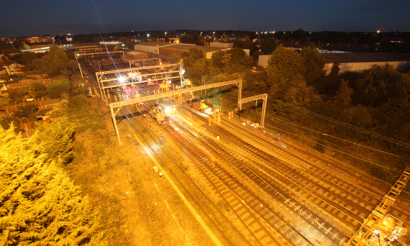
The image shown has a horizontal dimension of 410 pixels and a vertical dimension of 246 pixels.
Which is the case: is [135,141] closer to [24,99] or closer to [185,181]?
[185,181]

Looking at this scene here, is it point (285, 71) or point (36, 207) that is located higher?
point (285, 71)

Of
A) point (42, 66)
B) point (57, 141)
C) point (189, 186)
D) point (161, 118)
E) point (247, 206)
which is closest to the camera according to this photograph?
point (247, 206)

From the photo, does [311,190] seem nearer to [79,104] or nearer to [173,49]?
[79,104]

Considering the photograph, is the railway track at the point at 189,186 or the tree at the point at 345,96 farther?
the tree at the point at 345,96

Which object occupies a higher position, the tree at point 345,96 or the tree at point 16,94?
the tree at point 345,96

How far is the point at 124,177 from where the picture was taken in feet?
47.8

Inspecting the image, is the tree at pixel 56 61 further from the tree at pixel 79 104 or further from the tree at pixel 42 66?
the tree at pixel 79 104

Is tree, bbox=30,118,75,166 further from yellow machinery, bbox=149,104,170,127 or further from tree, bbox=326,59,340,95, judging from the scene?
tree, bbox=326,59,340,95

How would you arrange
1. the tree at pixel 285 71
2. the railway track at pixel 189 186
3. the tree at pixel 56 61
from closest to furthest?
1. the railway track at pixel 189 186
2. the tree at pixel 285 71
3. the tree at pixel 56 61

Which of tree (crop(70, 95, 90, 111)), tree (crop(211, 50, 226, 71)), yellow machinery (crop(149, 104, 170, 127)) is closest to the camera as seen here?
yellow machinery (crop(149, 104, 170, 127))

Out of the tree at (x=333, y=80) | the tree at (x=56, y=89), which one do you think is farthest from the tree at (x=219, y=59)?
the tree at (x=56, y=89)

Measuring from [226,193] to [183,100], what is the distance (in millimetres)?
22017

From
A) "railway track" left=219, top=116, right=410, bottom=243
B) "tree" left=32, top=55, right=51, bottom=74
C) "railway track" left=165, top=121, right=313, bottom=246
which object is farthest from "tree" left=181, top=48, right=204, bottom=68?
"tree" left=32, top=55, right=51, bottom=74

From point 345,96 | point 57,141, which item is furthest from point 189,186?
point 345,96
